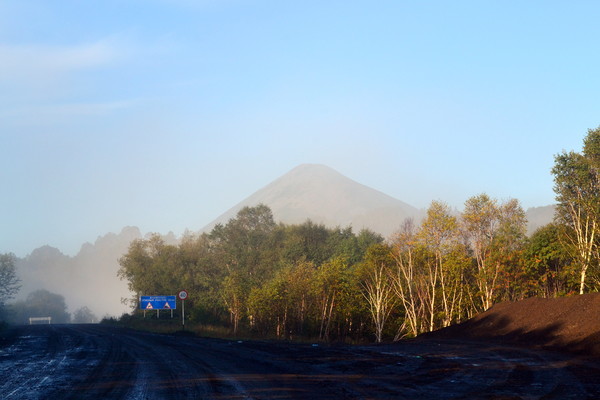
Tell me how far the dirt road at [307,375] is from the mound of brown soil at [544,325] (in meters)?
1.77

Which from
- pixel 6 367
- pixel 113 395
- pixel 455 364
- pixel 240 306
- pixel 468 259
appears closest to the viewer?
pixel 113 395

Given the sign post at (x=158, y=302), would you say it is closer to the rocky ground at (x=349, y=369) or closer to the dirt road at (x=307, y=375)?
the rocky ground at (x=349, y=369)

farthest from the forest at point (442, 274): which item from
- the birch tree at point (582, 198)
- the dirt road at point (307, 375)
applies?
the dirt road at point (307, 375)

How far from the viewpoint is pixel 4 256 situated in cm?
12088

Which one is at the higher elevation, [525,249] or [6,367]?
[525,249]

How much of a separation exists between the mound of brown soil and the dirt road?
5.81 feet

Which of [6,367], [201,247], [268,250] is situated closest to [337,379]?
[6,367]

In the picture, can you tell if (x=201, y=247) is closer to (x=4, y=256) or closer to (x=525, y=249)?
(x=4, y=256)

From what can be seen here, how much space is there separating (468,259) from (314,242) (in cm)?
5492

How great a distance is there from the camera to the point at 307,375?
53.5 ft

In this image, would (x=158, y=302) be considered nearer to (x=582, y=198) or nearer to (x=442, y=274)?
(x=442, y=274)

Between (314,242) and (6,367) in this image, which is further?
(314,242)

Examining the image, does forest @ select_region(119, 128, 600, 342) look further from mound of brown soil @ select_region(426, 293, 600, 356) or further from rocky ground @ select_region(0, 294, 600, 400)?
rocky ground @ select_region(0, 294, 600, 400)

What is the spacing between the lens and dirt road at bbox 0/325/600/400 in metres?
13.0
